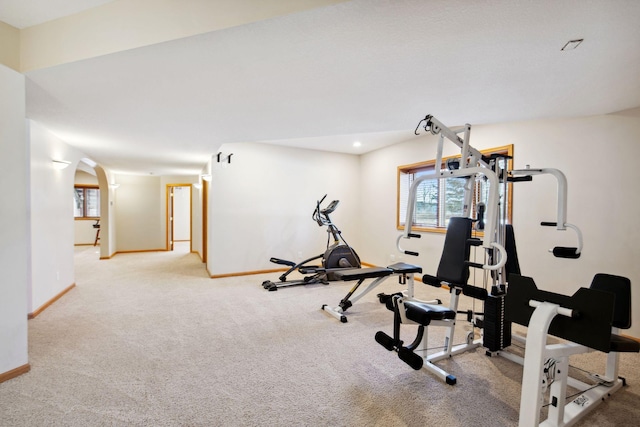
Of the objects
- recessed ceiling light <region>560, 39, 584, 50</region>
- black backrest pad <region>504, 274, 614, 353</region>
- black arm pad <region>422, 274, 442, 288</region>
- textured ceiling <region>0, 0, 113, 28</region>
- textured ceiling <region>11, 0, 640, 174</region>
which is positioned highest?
textured ceiling <region>0, 0, 113, 28</region>

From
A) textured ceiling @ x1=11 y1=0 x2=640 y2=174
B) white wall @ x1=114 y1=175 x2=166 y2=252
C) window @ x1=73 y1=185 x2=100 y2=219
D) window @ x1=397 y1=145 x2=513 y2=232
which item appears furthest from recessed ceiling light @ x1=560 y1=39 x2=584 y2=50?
window @ x1=73 y1=185 x2=100 y2=219

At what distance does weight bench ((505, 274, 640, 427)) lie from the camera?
49.1 inches

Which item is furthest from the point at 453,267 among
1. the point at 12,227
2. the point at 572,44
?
the point at 12,227

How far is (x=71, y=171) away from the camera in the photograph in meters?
4.51

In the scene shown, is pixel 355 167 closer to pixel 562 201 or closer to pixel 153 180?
pixel 562 201

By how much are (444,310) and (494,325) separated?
623 mm

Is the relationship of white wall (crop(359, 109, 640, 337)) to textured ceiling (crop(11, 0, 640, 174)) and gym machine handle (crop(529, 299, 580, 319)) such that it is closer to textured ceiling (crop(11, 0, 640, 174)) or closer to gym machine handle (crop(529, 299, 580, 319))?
textured ceiling (crop(11, 0, 640, 174))

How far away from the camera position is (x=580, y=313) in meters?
1.29

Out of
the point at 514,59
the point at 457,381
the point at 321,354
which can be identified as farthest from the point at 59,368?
the point at 514,59

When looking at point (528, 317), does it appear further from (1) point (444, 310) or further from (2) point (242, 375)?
(2) point (242, 375)

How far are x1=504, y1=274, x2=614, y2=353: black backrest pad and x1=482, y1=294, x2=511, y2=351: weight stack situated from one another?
2.96ft

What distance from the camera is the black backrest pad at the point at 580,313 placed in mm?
1218

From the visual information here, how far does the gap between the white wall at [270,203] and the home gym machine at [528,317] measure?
3.40 meters

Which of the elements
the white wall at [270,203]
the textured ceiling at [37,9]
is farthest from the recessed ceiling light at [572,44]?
the white wall at [270,203]
